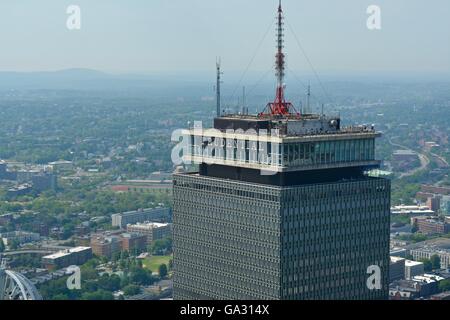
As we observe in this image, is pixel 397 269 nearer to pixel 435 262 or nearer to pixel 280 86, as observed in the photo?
pixel 435 262

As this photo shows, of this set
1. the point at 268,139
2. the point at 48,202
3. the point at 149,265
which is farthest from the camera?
the point at 48,202

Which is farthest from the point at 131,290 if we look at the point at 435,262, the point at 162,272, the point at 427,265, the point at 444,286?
the point at 435,262

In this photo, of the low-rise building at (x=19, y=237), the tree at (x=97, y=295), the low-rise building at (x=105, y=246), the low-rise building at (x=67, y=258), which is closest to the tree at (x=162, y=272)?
the low-rise building at (x=67, y=258)
